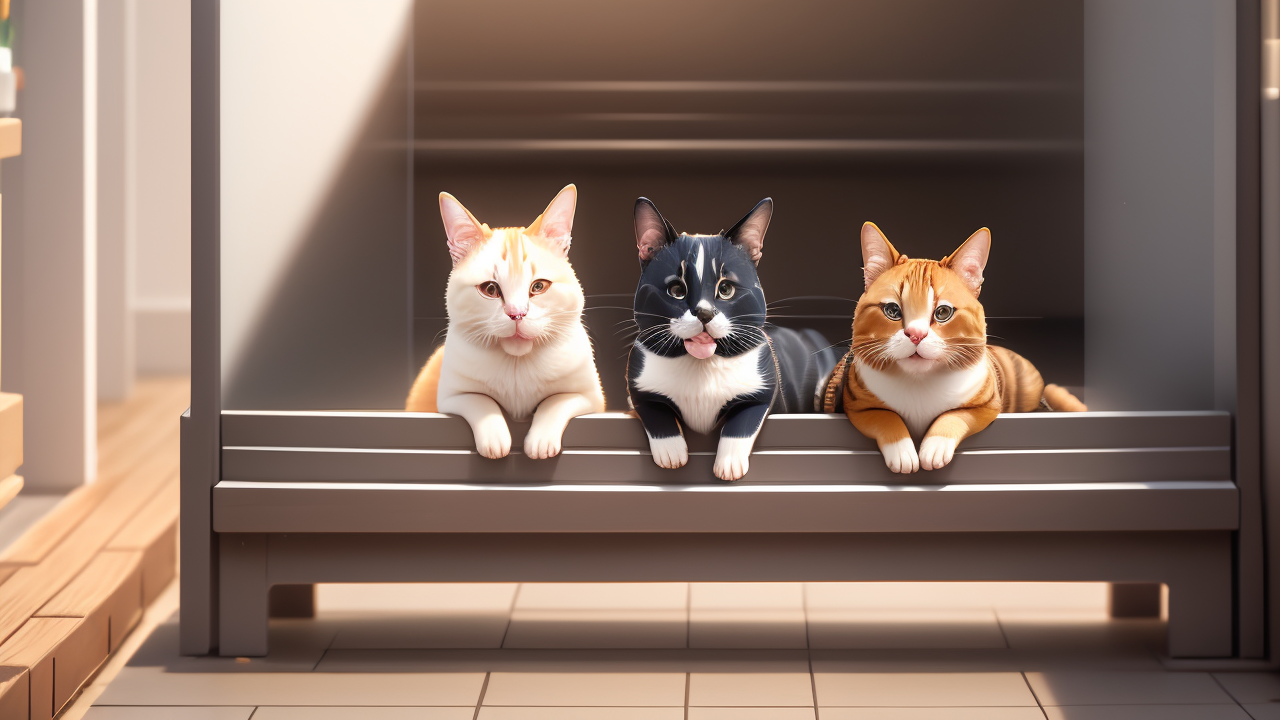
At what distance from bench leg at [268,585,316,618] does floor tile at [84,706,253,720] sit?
0.46 meters

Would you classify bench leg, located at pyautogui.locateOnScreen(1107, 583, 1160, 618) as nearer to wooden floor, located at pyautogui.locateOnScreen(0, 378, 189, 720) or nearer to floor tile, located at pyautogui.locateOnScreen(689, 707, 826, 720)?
floor tile, located at pyautogui.locateOnScreen(689, 707, 826, 720)

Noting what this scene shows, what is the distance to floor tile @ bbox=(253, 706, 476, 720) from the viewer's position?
1.56 meters

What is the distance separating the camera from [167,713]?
1.57 m

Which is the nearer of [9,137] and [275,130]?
→ [9,137]

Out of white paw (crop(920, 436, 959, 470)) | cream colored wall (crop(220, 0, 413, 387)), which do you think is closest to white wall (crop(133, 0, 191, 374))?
cream colored wall (crop(220, 0, 413, 387))

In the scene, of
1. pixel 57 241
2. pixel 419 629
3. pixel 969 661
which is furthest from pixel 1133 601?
pixel 57 241

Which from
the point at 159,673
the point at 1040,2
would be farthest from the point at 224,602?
the point at 1040,2

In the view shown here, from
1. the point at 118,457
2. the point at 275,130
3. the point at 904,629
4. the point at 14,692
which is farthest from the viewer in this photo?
the point at 118,457

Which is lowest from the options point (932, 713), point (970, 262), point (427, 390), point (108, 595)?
point (932, 713)

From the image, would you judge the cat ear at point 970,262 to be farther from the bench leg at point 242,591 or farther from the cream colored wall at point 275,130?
the bench leg at point 242,591

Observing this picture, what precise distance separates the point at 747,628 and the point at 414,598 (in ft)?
2.34

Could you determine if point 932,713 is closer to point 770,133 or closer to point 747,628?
point 747,628

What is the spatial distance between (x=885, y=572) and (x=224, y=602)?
1137 millimetres

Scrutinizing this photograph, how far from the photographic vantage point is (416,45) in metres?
2.41
